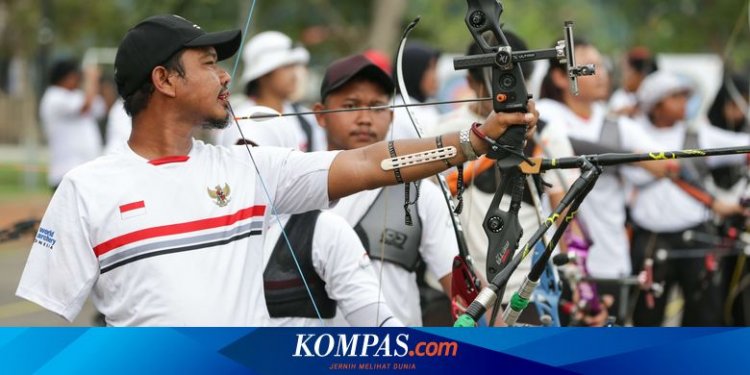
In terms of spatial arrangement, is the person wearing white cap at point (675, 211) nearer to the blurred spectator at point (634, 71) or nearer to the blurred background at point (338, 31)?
the blurred spectator at point (634, 71)

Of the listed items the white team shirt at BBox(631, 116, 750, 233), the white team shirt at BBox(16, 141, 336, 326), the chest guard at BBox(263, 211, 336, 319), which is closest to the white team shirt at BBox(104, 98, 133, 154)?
the white team shirt at BBox(631, 116, 750, 233)

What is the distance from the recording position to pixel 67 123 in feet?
41.5

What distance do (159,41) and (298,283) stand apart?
107cm

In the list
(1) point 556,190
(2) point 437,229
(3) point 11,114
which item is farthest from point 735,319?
(3) point 11,114

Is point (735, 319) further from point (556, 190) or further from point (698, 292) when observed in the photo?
point (556, 190)

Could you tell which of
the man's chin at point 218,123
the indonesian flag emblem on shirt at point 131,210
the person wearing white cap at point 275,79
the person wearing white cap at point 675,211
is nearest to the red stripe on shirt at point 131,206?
the indonesian flag emblem on shirt at point 131,210

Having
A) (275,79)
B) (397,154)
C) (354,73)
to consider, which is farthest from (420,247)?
(275,79)

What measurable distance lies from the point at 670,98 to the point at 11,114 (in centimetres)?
3041

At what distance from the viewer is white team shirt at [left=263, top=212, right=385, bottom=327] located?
448 cm

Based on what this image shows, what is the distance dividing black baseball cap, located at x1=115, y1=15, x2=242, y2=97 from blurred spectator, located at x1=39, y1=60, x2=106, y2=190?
865 centimetres

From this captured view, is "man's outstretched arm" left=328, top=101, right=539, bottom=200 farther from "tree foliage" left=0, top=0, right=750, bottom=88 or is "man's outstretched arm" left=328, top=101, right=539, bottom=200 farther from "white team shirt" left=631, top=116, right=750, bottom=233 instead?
"tree foliage" left=0, top=0, right=750, bottom=88

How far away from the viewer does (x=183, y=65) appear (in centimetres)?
388

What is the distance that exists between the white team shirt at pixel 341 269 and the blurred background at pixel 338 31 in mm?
11742

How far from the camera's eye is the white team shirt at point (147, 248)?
3.71m
